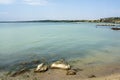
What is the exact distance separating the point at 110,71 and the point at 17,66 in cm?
851

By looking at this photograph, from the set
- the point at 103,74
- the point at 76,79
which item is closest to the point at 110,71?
the point at 103,74

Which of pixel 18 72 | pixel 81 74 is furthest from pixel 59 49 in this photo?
pixel 81 74


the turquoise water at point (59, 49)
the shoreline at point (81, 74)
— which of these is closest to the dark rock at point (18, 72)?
the shoreline at point (81, 74)

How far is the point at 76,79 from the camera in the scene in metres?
15.8

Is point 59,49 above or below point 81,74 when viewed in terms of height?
below

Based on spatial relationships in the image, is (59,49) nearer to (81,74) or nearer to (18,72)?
(18,72)

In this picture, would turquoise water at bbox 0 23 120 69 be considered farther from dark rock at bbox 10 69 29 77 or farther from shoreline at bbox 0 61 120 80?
dark rock at bbox 10 69 29 77

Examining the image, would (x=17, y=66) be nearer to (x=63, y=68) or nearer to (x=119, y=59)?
(x=63, y=68)

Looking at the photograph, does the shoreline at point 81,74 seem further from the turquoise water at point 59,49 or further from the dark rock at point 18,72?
the turquoise water at point 59,49

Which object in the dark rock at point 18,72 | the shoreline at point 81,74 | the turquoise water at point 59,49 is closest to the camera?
the shoreline at point 81,74

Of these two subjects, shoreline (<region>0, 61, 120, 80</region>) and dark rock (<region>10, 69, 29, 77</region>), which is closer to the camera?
shoreline (<region>0, 61, 120, 80</region>)

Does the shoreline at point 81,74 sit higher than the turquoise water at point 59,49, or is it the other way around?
the shoreline at point 81,74

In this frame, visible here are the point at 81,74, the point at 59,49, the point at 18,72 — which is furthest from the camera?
the point at 59,49

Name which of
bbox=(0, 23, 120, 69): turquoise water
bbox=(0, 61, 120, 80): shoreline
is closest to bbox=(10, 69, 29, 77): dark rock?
bbox=(0, 61, 120, 80): shoreline
